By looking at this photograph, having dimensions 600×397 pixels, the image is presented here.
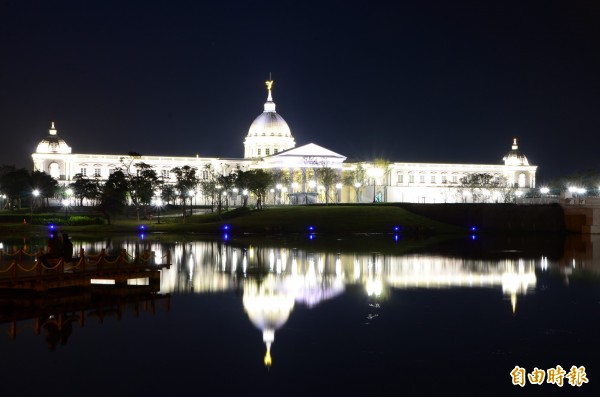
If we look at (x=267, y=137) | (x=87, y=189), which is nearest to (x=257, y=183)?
(x=87, y=189)

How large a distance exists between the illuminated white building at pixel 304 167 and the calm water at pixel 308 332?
8579 cm

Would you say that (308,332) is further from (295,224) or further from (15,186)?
(15,186)

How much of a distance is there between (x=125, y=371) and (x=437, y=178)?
143861mm

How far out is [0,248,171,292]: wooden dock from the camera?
2877 centimetres

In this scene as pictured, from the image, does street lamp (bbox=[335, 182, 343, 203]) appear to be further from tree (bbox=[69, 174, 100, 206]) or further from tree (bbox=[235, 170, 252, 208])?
tree (bbox=[69, 174, 100, 206])

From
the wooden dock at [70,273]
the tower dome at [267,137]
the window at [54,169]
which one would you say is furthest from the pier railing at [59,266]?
the tower dome at [267,137]

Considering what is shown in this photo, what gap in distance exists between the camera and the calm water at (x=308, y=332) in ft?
63.6

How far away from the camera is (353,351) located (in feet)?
72.2

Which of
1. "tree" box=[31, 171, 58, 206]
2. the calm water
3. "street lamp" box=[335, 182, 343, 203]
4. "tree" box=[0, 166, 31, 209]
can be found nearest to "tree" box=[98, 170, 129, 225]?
"tree" box=[0, 166, 31, 209]

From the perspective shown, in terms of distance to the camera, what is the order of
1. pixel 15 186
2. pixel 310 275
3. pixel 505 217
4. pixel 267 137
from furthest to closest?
pixel 267 137, pixel 15 186, pixel 505 217, pixel 310 275

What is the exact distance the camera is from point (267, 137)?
16088 centimetres

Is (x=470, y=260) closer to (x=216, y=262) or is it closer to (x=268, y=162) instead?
(x=216, y=262)

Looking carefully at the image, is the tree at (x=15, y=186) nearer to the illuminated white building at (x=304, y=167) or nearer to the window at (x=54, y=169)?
the illuminated white building at (x=304, y=167)

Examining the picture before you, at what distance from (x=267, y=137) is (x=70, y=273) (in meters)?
131
